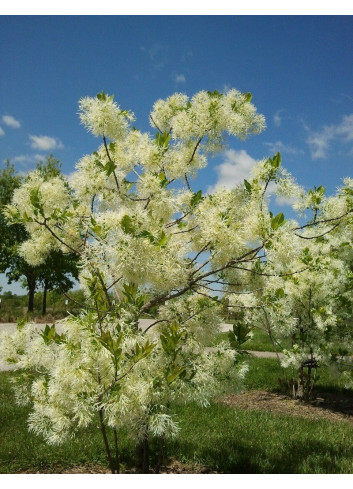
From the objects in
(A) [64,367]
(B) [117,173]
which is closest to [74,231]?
(B) [117,173]

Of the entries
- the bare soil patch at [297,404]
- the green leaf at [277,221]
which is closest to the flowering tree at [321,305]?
the bare soil patch at [297,404]

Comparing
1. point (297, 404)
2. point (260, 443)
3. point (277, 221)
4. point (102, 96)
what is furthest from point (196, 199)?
point (297, 404)

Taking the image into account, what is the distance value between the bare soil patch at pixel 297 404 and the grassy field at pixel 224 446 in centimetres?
51

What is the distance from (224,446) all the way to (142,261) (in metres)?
3.26

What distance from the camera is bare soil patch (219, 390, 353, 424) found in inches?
290

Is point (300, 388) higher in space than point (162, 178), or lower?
lower

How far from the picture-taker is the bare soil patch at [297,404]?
7.36m

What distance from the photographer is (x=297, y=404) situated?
7.98 meters

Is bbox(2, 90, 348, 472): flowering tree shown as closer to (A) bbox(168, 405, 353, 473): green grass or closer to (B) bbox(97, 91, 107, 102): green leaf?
(B) bbox(97, 91, 107, 102): green leaf

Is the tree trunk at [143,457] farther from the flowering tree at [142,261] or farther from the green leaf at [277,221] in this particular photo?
the green leaf at [277,221]

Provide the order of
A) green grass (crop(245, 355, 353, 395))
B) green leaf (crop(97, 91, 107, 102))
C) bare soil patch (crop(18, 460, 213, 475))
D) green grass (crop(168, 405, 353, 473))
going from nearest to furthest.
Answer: green leaf (crop(97, 91, 107, 102)) → bare soil patch (crop(18, 460, 213, 475)) → green grass (crop(168, 405, 353, 473)) → green grass (crop(245, 355, 353, 395))

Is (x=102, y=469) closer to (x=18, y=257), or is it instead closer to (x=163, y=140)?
(x=163, y=140)

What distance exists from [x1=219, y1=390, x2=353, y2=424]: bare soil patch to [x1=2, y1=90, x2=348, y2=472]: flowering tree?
4.19 metres

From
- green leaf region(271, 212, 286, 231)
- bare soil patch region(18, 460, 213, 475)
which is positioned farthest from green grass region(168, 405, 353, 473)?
green leaf region(271, 212, 286, 231)
